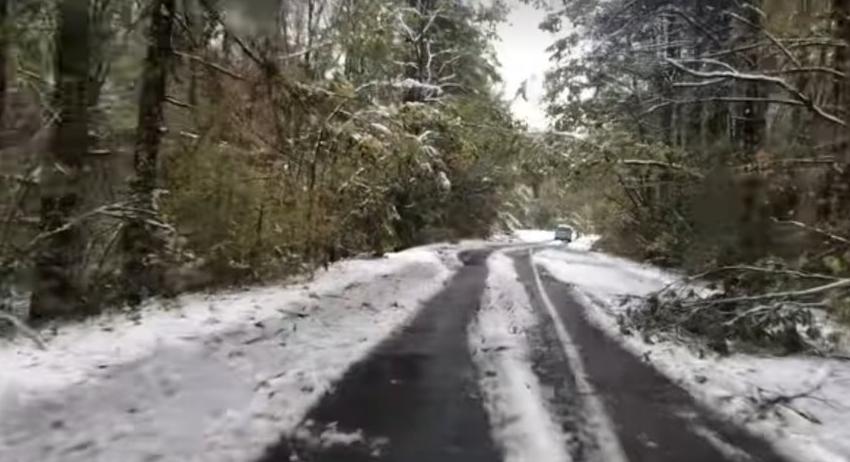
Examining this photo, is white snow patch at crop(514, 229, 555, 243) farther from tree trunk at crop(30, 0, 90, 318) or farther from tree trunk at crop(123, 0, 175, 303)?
tree trunk at crop(30, 0, 90, 318)

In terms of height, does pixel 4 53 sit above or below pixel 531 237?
above

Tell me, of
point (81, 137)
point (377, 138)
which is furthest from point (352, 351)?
point (377, 138)

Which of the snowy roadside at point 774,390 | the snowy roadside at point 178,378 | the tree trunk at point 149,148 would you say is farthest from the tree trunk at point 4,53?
the snowy roadside at point 774,390

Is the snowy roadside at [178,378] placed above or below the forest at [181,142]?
below

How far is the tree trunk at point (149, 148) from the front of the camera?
10.5 m

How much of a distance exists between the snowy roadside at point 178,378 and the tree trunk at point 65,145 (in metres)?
0.94

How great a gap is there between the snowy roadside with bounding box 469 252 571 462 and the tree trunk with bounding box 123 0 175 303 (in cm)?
461

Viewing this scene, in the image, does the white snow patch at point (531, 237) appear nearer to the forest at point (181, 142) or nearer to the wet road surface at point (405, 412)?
the forest at point (181, 142)

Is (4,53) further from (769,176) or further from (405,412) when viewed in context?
(769,176)

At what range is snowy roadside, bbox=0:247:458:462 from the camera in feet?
17.7

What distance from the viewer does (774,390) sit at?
7.82 meters

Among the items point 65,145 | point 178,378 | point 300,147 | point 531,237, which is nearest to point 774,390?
point 178,378

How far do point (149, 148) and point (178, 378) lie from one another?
4.85m

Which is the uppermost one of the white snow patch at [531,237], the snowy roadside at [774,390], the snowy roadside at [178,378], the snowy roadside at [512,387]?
the snowy roadside at [178,378]
